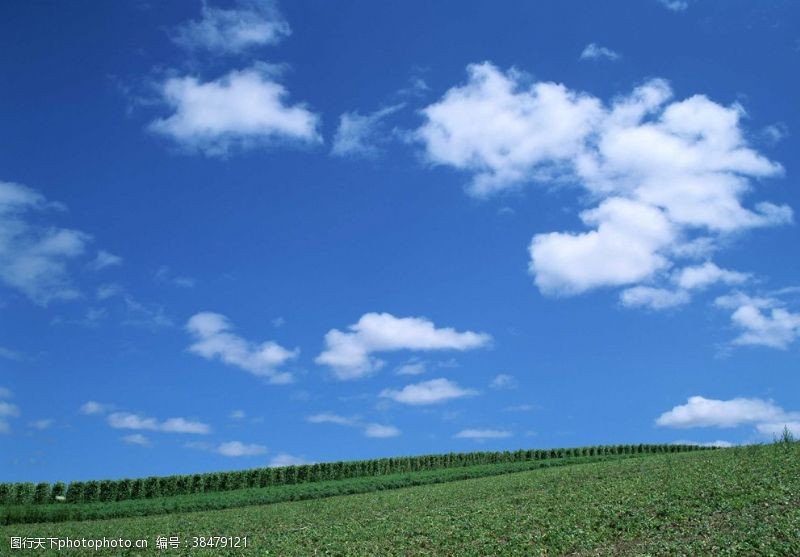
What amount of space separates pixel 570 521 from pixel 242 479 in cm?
4181

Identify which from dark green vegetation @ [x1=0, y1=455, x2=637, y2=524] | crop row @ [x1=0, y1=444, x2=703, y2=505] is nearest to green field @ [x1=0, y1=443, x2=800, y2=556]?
dark green vegetation @ [x1=0, y1=455, x2=637, y2=524]

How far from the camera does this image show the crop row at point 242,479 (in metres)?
48.5

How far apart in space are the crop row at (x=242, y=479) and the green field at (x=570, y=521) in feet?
69.0

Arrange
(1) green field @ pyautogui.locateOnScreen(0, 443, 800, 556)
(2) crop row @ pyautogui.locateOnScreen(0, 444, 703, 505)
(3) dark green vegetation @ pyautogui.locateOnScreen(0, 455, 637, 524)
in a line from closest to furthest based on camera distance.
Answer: (1) green field @ pyautogui.locateOnScreen(0, 443, 800, 556)
(3) dark green vegetation @ pyautogui.locateOnScreen(0, 455, 637, 524)
(2) crop row @ pyautogui.locateOnScreen(0, 444, 703, 505)

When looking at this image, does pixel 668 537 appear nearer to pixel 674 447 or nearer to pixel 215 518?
pixel 215 518

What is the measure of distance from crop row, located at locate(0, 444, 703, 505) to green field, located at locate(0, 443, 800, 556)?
21.0 m

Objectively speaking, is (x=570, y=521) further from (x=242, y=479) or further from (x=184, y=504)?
(x=242, y=479)

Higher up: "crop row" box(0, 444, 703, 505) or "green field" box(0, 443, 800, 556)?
"crop row" box(0, 444, 703, 505)

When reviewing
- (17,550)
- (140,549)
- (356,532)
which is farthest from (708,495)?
(17,550)

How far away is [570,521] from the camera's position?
20.3 m

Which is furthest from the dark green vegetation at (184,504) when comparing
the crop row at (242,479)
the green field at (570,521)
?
the green field at (570,521)

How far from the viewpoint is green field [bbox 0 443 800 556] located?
17.7m

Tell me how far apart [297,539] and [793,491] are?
615 inches

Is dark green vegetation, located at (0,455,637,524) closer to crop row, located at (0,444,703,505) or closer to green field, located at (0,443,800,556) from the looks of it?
crop row, located at (0,444,703,505)
